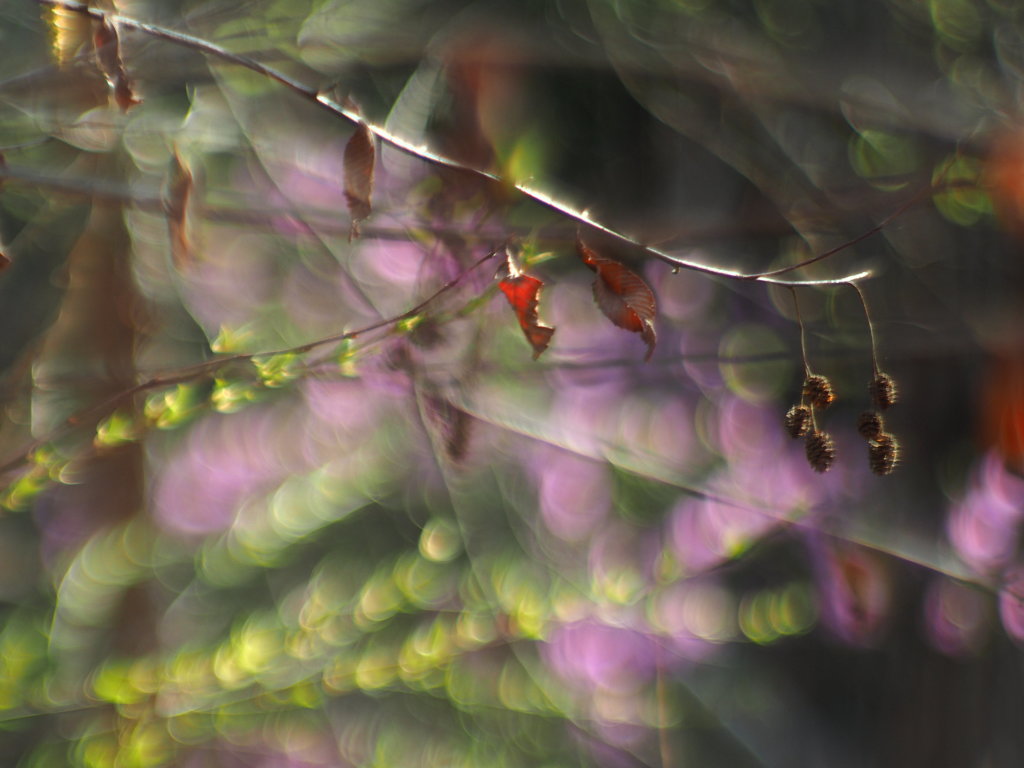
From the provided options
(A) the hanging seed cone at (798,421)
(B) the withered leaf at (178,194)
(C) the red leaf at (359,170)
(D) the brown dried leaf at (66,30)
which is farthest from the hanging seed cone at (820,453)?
(D) the brown dried leaf at (66,30)

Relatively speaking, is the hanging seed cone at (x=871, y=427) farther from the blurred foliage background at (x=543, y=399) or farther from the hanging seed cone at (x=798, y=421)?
the blurred foliage background at (x=543, y=399)

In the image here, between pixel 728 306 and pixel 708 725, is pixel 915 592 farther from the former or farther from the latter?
pixel 728 306

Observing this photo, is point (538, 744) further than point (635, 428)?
No

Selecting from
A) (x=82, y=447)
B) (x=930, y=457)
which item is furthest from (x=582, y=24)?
(x=82, y=447)

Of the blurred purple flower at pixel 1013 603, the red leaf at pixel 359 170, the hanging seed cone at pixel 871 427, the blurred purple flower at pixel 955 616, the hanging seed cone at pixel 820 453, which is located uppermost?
the red leaf at pixel 359 170

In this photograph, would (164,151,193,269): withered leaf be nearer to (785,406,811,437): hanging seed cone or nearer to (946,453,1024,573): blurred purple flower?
(785,406,811,437): hanging seed cone

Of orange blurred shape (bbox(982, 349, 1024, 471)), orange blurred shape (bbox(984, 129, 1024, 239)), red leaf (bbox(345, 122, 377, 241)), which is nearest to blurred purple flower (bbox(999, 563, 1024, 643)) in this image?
orange blurred shape (bbox(982, 349, 1024, 471))
